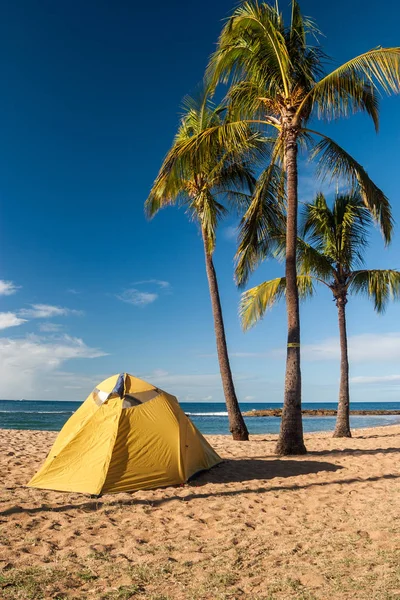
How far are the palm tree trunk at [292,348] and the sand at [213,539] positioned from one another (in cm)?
185

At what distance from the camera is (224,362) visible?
13641mm

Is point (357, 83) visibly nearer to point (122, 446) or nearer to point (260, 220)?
point (260, 220)

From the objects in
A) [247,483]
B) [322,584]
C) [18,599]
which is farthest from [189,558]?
[247,483]

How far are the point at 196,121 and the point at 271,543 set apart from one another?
12.6m

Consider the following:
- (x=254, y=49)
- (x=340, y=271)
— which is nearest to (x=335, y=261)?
(x=340, y=271)

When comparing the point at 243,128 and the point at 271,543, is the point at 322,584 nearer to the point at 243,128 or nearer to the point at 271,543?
the point at 271,543

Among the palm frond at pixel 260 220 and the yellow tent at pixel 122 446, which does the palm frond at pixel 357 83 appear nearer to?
the palm frond at pixel 260 220

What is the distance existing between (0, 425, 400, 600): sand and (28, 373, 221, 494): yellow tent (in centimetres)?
28

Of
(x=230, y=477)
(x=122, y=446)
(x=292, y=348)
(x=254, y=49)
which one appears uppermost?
(x=254, y=49)

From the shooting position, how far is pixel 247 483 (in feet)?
25.8

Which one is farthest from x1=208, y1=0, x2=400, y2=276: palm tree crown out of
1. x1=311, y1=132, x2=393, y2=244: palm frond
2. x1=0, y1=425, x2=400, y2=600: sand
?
x1=0, y1=425, x2=400, y2=600: sand

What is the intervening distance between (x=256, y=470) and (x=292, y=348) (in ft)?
9.71

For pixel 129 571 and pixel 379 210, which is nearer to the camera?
pixel 129 571

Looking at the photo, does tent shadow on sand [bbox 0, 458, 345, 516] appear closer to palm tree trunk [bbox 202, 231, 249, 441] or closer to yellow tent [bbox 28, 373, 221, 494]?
yellow tent [bbox 28, 373, 221, 494]
